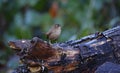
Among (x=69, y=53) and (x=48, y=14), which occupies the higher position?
(x=48, y=14)

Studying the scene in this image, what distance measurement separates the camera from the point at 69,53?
1.28 meters

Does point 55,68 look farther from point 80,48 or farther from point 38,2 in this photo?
point 38,2

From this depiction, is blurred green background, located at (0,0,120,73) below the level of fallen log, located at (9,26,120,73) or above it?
above

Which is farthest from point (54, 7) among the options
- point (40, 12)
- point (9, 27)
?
point (9, 27)

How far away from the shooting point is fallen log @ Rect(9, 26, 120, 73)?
1206 mm

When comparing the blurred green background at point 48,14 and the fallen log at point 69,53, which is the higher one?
the blurred green background at point 48,14

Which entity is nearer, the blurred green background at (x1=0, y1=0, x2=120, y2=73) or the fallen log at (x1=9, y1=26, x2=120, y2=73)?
the fallen log at (x1=9, y1=26, x2=120, y2=73)

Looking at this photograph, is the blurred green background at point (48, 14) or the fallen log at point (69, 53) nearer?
the fallen log at point (69, 53)

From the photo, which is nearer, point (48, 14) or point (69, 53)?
point (69, 53)

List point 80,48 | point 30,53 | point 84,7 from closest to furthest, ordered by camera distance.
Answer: point 30,53 → point 80,48 → point 84,7

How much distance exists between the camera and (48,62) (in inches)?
48.4

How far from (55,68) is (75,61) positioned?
0.25 ft

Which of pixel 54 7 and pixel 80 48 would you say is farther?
pixel 54 7

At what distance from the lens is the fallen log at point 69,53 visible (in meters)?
1.21
